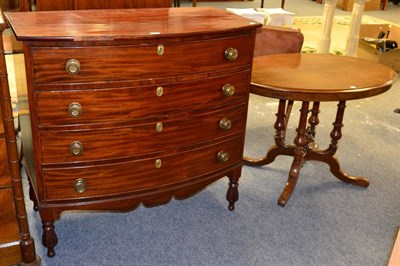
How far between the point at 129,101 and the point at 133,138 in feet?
0.57

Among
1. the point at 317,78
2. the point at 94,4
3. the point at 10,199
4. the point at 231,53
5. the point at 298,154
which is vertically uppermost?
the point at 94,4

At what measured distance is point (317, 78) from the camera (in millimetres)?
2523

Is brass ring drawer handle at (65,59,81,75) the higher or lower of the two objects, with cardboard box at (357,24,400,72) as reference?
higher

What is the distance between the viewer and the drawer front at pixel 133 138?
1979mm

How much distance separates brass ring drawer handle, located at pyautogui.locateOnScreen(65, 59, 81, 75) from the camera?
1838 millimetres

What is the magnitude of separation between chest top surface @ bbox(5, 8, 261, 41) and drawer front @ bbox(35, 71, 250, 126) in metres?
0.23

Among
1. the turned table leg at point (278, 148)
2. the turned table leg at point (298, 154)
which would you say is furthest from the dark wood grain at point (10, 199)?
the turned table leg at point (278, 148)

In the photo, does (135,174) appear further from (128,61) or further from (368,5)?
(368,5)

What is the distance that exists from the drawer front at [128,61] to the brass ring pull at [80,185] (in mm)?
450

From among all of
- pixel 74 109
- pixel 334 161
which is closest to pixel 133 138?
pixel 74 109

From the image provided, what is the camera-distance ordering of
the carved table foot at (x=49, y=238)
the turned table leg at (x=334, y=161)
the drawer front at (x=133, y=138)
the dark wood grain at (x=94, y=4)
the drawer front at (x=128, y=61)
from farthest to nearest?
the turned table leg at (x=334, y=161) < the dark wood grain at (x=94, y=4) < the carved table foot at (x=49, y=238) < the drawer front at (x=133, y=138) < the drawer front at (x=128, y=61)

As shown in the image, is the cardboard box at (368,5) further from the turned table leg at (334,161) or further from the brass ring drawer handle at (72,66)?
the brass ring drawer handle at (72,66)

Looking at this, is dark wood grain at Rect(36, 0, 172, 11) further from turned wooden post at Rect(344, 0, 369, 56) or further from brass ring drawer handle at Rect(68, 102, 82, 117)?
turned wooden post at Rect(344, 0, 369, 56)

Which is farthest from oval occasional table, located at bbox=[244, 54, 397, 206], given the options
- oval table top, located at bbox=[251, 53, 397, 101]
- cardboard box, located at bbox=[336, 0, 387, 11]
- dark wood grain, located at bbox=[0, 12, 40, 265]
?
cardboard box, located at bbox=[336, 0, 387, 11]
